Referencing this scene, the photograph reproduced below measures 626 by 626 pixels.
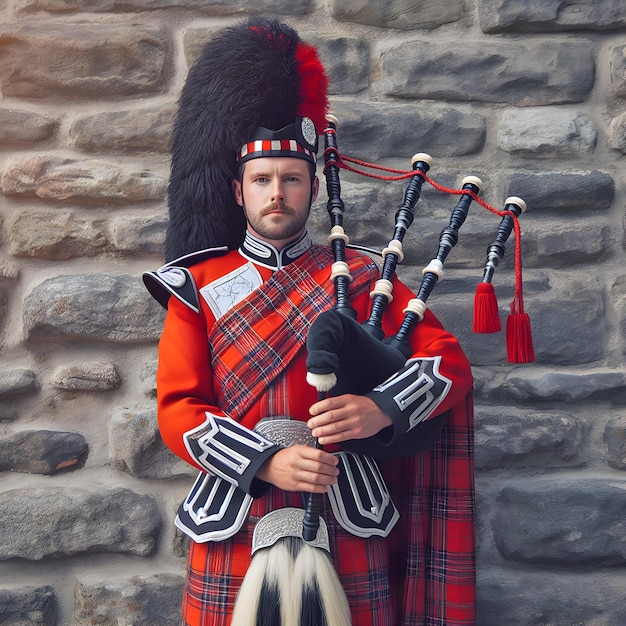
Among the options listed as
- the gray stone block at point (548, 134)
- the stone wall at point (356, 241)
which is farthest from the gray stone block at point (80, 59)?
the gray stone block at point (548, 134)

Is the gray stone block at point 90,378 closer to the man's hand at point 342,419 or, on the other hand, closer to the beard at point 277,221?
Result: the beard at point 277,221

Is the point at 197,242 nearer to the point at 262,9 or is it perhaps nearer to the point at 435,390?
the point at 435,390

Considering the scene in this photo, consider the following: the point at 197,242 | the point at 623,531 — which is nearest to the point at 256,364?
the point at 197,242

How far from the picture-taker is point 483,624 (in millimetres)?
1652

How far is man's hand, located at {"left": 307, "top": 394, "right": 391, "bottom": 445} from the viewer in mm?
1175

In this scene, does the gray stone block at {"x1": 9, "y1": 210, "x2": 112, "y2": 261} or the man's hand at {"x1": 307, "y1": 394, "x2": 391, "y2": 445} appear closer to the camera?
the man's hand at {"x1": 307, "y1": 394, "x2": 391, "y2": 445}

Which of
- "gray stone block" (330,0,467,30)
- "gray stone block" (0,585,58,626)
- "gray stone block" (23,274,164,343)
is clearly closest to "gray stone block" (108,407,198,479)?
"gray stone block" (23,274,164,343)

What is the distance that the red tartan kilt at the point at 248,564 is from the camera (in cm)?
127

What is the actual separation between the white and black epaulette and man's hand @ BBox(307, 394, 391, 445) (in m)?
0.32

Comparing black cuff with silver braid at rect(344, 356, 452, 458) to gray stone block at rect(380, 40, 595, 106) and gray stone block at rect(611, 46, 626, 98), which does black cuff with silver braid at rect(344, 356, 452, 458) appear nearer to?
gray stone block at rect(380, 40, 595, 106)

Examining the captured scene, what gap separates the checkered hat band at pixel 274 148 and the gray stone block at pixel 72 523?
2.64ft

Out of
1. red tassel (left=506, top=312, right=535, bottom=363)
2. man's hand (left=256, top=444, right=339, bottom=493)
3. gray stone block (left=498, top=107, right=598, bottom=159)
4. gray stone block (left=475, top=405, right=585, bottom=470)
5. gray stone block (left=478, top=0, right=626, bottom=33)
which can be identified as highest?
gray stone block (left=478, top=0, right=626, bottom=33)

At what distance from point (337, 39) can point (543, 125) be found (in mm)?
516

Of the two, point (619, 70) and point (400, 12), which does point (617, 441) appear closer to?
point (619, 70)
